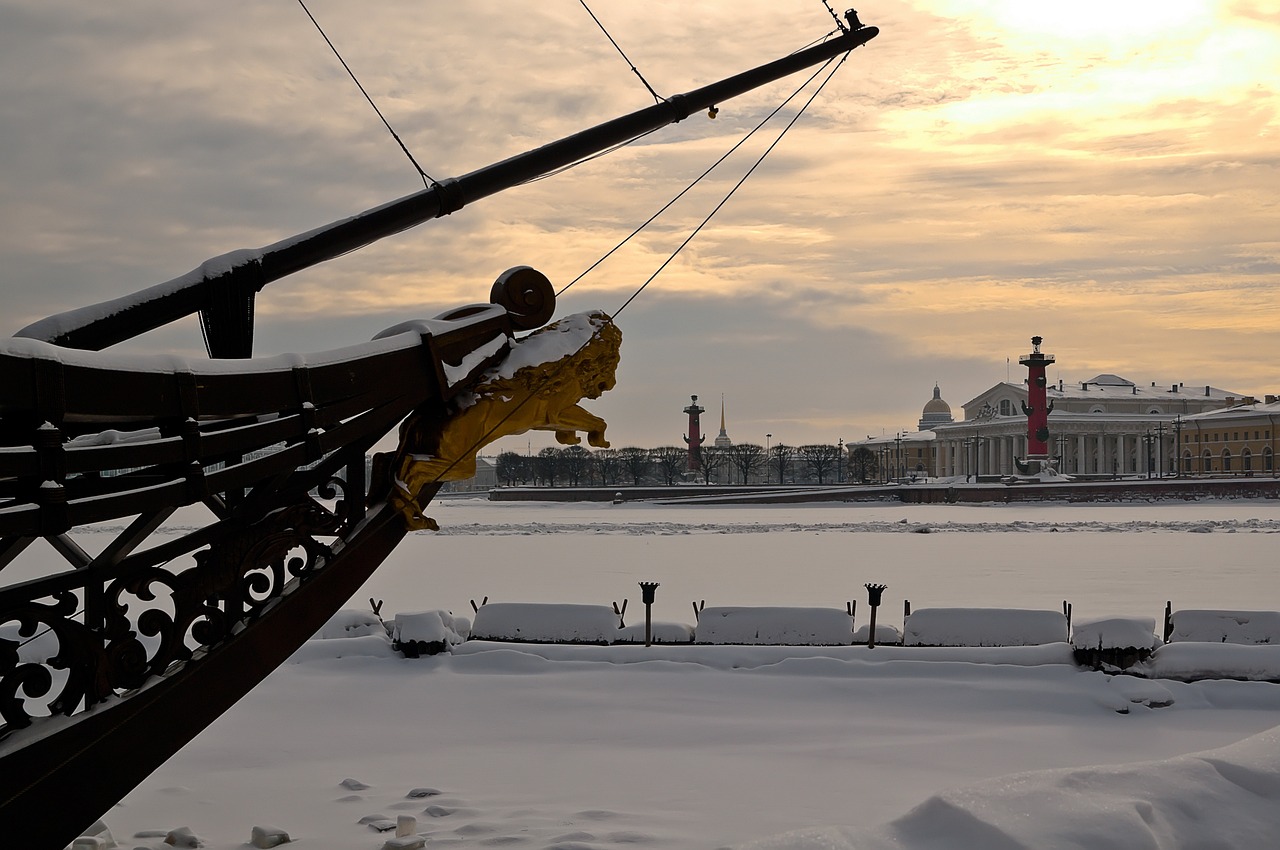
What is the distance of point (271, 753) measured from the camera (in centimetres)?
779

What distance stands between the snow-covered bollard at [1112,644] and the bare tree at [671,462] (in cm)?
7513

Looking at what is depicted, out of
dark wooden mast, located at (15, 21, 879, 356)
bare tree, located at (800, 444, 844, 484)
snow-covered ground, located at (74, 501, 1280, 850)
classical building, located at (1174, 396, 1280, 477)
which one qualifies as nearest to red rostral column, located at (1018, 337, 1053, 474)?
classical building, located at (1174, 396, 1280, 477)

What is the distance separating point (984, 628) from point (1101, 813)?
6663 mm

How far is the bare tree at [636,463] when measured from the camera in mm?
87125

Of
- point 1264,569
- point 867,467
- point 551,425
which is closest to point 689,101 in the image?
point 551,425

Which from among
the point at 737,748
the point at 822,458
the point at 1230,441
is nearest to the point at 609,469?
the point at 822,458

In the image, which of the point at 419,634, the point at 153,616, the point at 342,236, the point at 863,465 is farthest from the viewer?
the point at 863,465

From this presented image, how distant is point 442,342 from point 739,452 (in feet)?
299

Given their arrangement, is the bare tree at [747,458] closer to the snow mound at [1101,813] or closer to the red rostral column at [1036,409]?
the red rostral column at [1036,409]

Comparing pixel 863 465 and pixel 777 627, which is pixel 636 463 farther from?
pixel 777 627

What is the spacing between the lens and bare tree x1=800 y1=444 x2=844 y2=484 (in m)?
96.1

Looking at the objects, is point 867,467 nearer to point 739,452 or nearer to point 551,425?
point 739,452

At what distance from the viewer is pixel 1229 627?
36.0ft

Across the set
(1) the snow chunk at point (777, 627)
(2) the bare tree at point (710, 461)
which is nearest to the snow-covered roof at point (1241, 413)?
(2) the bare tree at point (710, 461)
